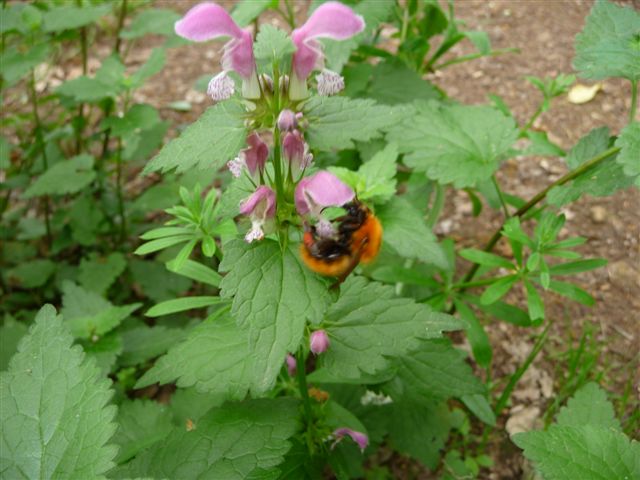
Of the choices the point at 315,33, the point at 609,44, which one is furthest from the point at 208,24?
the point at 609,44

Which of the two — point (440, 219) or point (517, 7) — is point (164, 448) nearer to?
point (440, 219)

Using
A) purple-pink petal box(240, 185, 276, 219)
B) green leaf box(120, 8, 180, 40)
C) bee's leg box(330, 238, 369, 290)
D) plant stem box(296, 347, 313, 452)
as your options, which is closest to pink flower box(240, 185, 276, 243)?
purple-pink petal box(240, 185, 276, 219)

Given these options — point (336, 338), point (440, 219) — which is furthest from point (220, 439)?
point (440, 219)

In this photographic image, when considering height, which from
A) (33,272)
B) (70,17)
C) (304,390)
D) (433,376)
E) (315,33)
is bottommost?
(33,272)

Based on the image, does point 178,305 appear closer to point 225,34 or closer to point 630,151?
point 225,34

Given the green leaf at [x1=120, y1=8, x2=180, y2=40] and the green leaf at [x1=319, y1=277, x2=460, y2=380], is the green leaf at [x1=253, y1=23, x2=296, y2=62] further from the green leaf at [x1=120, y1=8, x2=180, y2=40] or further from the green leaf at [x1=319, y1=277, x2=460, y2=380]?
the green leaf at [x1=120, y1=8, x2=180, y2=40]

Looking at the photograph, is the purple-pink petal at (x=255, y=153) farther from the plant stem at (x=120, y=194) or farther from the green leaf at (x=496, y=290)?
the plant stem at (x=120, y=194)

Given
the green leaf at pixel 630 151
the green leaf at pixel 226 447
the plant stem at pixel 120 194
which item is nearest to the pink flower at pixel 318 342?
the green leaf at pixel 226 447
